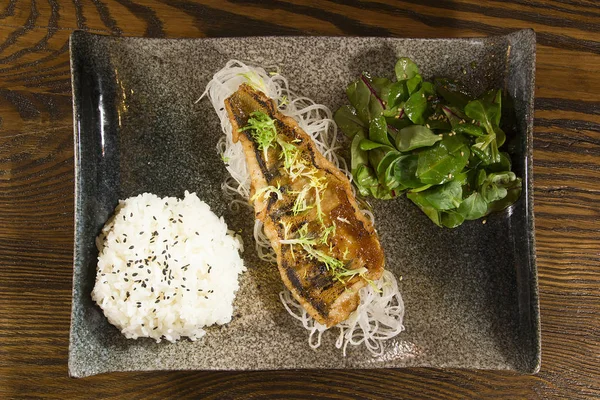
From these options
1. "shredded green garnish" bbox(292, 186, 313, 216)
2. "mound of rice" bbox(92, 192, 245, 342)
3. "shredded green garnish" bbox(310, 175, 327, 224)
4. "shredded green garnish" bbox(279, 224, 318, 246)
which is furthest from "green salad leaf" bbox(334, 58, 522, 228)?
"mound of rice" bbox(92, 192, 245, 342)

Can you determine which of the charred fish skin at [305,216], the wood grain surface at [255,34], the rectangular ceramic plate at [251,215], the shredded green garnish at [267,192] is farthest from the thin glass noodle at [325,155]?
the wood grain surface at [255,34]

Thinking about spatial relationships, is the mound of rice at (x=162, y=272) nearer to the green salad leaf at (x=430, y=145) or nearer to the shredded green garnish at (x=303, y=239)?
the shredded green garnish at (x=303, y=239)

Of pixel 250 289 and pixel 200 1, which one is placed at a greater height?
pixel 200 1

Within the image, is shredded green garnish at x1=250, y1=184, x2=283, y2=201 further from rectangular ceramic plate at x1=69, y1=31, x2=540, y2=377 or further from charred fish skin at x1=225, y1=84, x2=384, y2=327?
rectangular ceramic plate at x1=69, y1=31, x2=540, y2=377

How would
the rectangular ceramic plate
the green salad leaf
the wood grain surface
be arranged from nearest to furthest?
the green salad leaf → the rectangular ceramic plate → the wood grain surface

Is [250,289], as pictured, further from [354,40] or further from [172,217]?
[354,40]

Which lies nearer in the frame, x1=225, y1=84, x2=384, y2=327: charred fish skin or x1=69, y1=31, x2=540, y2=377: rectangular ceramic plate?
x1=225, y1=84, x2=384, y2=327: charred fish skin

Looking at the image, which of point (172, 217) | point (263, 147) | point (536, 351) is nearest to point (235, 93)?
point (263, 147)

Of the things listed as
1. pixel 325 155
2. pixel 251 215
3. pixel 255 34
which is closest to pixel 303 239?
pixel 251 215
